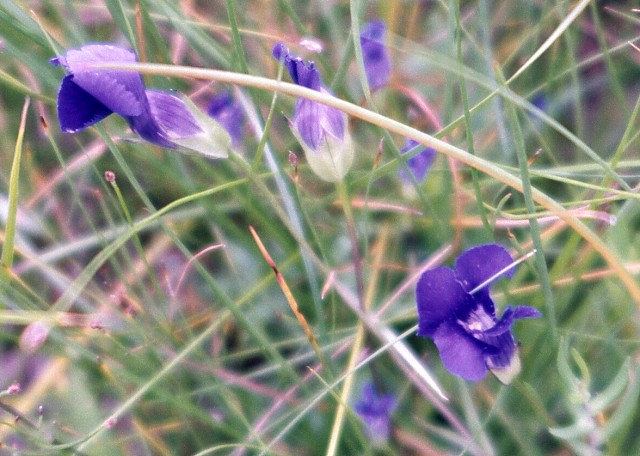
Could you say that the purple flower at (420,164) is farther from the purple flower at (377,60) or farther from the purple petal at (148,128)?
the purple petal at (148,128)

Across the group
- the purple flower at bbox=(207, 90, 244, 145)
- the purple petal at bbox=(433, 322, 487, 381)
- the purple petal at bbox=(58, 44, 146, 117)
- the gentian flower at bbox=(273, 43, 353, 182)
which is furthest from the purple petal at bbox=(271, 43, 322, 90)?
the purple flower at bbox=(207, 90, 244, 145)

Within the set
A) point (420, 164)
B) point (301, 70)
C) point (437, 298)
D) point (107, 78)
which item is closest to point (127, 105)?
point (107, 78)

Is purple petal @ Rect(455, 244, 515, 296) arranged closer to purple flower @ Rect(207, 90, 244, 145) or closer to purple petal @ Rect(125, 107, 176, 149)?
purple petal @ Rect(125, 107, 176, 149)

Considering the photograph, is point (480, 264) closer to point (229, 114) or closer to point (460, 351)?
point (460, 351)

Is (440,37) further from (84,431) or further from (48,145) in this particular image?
(84,431)

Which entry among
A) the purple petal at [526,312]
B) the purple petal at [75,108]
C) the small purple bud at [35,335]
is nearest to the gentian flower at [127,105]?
the purple petal at [75,108]
